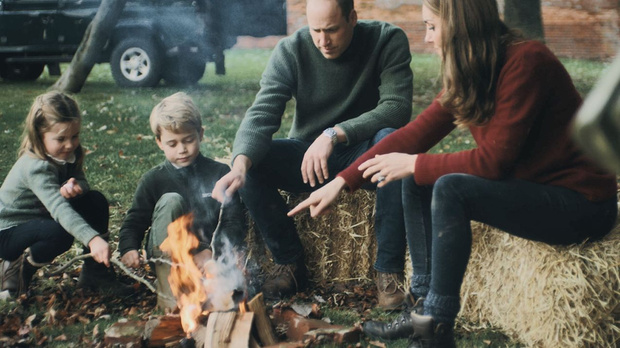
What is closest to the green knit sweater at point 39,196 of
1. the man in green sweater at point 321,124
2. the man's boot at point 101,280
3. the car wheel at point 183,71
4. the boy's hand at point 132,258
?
the boy's hand at point 132,258

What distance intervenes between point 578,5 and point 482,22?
17898 mm

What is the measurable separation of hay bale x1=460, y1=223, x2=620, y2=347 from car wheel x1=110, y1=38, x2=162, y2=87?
8734 millimetres

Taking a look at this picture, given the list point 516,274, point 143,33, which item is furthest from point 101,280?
point 143,33

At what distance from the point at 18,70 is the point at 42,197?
10538mm

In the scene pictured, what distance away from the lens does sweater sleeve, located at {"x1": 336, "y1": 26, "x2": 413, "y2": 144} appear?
3.79 meters

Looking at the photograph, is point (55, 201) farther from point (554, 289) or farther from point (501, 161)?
point (554, 289)

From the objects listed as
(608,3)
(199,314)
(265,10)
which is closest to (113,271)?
(199,314)

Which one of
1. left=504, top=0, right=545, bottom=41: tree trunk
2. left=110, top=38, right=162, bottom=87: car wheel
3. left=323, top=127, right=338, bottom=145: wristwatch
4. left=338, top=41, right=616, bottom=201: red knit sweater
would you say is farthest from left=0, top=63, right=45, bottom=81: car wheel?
left=338, top=41, right=616, bottom=201: red knit sweater

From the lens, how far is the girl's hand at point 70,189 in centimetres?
368

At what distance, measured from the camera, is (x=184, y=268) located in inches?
138

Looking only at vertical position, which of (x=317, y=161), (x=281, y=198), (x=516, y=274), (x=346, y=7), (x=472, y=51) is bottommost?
(x=516, y=274)

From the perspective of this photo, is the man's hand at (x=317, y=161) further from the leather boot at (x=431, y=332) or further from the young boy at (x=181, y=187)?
the leather boot at (x=431, y=332)

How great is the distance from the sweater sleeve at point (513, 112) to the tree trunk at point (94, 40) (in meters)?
8.11

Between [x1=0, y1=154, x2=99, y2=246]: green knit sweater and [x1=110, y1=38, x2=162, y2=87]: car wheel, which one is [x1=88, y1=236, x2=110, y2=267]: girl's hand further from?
[x1=110, y1=38, x2=162, y2=87]: car wheel
